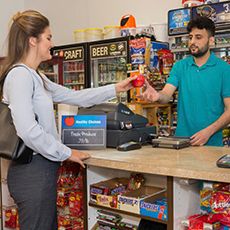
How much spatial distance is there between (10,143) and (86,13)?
15.2ft

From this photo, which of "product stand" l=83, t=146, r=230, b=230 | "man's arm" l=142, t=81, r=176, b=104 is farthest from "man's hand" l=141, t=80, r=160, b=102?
"product stand" l=83, t=146, r=230, b=230

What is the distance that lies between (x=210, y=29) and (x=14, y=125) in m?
1.95

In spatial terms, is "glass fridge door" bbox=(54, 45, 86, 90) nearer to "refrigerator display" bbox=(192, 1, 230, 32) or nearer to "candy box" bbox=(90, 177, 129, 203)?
"refrigerator display" bbox=(192, 1, 230, 32)

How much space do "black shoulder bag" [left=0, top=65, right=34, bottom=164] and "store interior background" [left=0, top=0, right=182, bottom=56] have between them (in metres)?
3.48

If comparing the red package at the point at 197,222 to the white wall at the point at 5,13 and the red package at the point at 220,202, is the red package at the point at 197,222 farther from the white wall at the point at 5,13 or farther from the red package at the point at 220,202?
the white wall at the point at 5,13

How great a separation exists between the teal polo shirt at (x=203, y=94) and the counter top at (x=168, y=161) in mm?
698

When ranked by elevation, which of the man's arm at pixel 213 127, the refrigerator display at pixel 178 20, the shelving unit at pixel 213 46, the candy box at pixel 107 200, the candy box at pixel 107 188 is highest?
the refrigerator display at pixel 178 20

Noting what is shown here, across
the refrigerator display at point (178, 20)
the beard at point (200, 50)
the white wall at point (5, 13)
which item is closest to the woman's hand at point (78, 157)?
the beard at point (200, 50)

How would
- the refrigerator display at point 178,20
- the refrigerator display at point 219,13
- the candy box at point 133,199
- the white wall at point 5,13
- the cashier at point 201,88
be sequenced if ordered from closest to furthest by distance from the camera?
the candy box at point 133,199 → the cashier at point 201,88 → the refrigerator display at point 219,13 → the refrigerator display at point 178,20 → the white wall at point 5,13

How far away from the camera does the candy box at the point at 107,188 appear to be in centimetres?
217

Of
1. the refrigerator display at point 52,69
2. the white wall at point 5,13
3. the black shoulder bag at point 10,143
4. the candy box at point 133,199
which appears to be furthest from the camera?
the white wall at point 5,13

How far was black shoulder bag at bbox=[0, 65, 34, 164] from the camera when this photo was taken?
1.79 meters

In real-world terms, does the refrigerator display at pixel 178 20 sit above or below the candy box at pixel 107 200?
above

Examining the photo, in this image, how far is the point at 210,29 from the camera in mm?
3082
